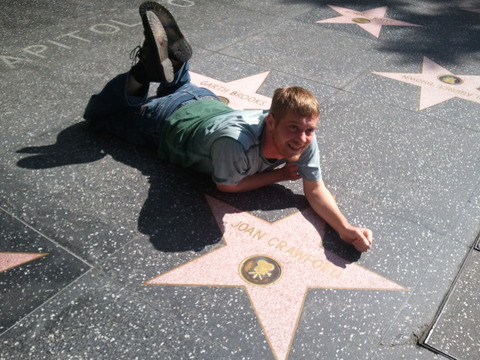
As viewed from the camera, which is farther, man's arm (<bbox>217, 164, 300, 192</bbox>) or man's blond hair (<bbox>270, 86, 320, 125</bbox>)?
man's arm (<bbox>217, 164, 300, 192</bbox>)

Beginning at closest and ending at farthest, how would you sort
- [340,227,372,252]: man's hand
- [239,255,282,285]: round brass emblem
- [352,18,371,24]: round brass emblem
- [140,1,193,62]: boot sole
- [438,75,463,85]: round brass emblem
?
[239,255,282,285]: round brass emblem → [340,227,372,252]: man's hand → [140,1,193,62]: boot sole → [438,75,463,85]: round brass emblem → [352,18,371,24]: round brass emblem

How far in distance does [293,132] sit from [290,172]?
0.36 metres

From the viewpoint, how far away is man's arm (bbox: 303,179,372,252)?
2055mm

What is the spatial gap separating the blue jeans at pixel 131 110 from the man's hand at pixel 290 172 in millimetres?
633

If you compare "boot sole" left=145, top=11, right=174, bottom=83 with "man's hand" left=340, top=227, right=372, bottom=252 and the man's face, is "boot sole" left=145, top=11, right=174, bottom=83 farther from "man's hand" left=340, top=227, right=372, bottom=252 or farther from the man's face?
"man's hand" left=340, top=227, right=372, bottom=252

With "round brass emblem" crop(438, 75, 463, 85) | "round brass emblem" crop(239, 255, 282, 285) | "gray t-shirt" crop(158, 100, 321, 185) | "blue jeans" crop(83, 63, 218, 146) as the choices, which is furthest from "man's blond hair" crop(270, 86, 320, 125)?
"round brass emblem" crop(438, 75, 463, 85)

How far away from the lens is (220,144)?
212 centimetres

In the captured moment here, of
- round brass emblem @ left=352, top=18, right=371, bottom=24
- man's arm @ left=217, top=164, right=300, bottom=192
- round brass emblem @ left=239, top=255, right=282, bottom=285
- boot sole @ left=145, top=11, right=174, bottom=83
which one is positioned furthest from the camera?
round brass emblem @ left=352, top=18, right=371, bottom=24

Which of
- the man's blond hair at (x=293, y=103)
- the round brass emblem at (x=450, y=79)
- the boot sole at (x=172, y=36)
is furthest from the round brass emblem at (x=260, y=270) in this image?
the round brass emblem at (x=450, y=79)

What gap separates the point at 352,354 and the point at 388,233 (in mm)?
684

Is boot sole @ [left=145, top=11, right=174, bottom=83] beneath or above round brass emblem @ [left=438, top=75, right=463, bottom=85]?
above

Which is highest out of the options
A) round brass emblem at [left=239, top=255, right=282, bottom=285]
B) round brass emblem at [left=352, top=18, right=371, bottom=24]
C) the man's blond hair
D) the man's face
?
the man's blond hair

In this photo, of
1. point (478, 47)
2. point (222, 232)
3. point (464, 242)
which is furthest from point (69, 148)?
point (478, 47)

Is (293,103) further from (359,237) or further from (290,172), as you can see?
(359,237)
